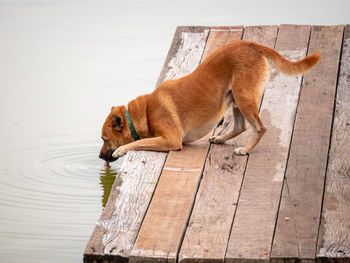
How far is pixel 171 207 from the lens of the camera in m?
5.07

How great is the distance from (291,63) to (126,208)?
6.32 feet

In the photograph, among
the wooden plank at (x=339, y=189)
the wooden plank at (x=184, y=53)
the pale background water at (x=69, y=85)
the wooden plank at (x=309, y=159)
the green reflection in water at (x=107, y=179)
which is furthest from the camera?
the wooden plank at (x=184, y=53)

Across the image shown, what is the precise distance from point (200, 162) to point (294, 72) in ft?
3.70

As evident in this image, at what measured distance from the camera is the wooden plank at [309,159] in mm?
4566

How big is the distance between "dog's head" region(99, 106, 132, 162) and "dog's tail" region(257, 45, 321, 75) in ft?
4.73

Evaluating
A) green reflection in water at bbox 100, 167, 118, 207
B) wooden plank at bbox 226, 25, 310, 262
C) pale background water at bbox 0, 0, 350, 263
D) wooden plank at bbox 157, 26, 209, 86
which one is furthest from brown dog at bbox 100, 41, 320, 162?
wooden plank at bbox 157, 26, 209, 86

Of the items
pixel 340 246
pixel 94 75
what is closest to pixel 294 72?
pixel 340 246

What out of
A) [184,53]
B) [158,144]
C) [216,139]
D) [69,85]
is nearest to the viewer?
[158,144]

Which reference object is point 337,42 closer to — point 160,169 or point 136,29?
point 160,169

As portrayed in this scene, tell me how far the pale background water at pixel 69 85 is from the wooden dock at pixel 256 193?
2.75 feet

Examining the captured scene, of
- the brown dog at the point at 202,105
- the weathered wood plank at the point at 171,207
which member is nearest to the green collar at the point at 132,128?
the brown dog at the point at 202,105

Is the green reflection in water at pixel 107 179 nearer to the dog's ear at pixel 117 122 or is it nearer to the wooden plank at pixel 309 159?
the dog's ear at pixel 117 122

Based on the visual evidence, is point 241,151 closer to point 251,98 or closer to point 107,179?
point 251,98

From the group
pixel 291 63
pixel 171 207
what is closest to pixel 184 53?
pixel 291 63
